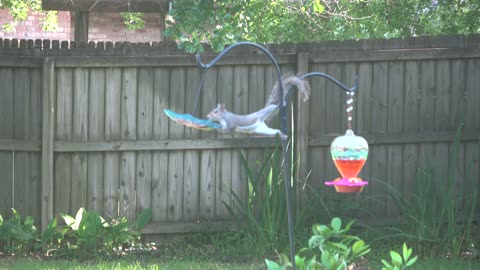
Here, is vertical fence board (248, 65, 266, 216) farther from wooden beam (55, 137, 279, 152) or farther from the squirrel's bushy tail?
the squirrel's bushy tail

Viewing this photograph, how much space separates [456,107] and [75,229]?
372 centimetres

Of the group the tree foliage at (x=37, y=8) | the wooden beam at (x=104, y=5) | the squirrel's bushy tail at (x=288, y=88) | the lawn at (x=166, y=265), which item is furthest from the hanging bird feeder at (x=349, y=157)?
the tree foliage at (x=37, y=8)

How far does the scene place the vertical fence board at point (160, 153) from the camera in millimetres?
6938

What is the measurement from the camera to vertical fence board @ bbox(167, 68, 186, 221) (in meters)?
6.94

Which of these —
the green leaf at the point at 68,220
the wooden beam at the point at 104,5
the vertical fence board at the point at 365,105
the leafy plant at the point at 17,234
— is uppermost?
the wooden beam at the point at 104,5

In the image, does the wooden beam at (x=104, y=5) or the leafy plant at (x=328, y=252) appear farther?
the wooden beam at (x=104, y=5)

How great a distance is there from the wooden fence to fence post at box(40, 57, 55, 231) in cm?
1

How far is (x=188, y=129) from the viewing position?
6.94 m

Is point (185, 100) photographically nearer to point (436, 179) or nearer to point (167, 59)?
point (167, 59)

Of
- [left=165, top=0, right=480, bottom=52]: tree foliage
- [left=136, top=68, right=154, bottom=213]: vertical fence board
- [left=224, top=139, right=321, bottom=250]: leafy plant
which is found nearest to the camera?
[left=224, top=139, right=321, bottom=250]: leafy plant

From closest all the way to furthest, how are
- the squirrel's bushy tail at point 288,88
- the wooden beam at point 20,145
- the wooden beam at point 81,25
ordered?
the squirrel's bushy tail at point 288,88 → the wooden beam at point 20,145 → the wooden beam at point 81,25

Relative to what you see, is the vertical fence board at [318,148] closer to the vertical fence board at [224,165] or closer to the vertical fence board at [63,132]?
the vertical fence board at [224,165]

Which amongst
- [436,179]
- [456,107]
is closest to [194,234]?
[436,179]

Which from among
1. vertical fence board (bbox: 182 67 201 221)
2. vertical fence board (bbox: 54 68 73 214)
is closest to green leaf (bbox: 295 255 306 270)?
vertical fence board (bbox: 182 67 201 221)
